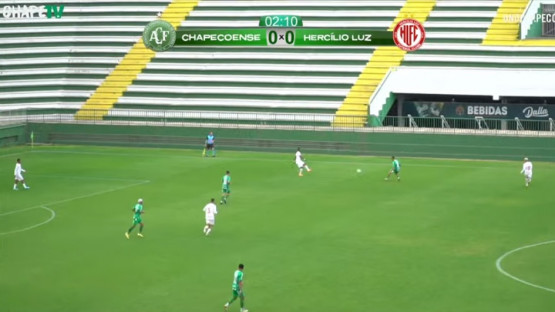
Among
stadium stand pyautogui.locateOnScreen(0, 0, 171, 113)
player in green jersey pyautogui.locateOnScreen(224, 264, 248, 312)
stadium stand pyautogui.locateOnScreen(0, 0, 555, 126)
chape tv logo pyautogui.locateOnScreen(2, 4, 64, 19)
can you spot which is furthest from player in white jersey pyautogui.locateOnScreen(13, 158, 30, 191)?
chape tv logo pyautogui.locateOnScreen(2, 4, 64, 19)

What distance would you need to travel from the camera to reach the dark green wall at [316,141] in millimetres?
58156

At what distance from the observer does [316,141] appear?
6184 centimetres

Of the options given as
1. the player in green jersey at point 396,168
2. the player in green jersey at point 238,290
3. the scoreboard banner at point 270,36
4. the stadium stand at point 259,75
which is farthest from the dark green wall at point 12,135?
the player in green jersey at point 238,290

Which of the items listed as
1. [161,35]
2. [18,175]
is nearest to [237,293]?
[161,35]

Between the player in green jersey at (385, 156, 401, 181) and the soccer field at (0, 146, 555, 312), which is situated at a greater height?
the player in green jersey at (385, 156, 401, 181)

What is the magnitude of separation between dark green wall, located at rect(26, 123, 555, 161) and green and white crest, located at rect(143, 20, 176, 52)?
62.9 feet

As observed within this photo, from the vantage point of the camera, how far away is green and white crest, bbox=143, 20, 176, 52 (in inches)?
1698

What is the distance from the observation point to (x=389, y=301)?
90.7 ft

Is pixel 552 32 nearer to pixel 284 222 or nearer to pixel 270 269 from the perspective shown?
pixel 284 222

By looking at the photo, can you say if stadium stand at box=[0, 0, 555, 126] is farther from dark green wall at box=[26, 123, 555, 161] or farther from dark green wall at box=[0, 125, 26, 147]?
dark green wall at box=[0, 125, 26, 147]

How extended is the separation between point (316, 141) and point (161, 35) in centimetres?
2010

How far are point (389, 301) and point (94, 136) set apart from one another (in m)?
42.3

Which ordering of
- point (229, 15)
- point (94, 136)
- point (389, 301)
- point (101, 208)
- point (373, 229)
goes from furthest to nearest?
point (229, 15) → point (94, 136) → point (101, 208) → point (373, 229) → point (389, 301)

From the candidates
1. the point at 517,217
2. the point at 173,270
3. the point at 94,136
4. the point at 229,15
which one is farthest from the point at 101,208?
the point at 229,15
